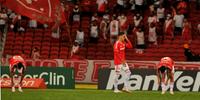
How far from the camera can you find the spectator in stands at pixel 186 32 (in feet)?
113

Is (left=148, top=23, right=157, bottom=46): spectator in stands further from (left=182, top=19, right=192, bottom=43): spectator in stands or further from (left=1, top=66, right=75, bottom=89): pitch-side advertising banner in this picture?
(left=1, top=66, right=75, bottom=89): pitch-side advertising banner

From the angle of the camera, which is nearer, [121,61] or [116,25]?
[121,61]

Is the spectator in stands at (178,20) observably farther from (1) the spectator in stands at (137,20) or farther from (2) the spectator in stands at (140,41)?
(1) the spectator in stands at (137,20)

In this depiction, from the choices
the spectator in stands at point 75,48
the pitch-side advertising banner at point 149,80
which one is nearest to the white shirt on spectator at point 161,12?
the spectator in stands at point 75,48

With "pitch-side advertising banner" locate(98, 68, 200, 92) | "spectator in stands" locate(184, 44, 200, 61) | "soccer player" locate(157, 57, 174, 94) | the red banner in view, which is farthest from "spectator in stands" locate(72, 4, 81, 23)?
"soccer player" locate(157, 57, 174, 94)

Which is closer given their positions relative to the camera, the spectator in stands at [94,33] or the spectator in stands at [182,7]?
the spectator in stands at [182,7]

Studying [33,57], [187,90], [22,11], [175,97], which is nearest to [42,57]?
[33,57]

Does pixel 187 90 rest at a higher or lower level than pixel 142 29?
lower

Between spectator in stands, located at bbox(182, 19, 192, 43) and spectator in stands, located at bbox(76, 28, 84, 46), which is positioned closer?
spectator in stands, located at bbox(182, 19, 192, 43)

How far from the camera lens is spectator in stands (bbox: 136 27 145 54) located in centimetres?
→ 3488

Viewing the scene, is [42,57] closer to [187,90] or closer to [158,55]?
[158,55]

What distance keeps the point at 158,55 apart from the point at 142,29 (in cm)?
170

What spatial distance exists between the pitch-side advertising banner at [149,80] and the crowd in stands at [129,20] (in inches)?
297

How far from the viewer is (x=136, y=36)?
3531cm
